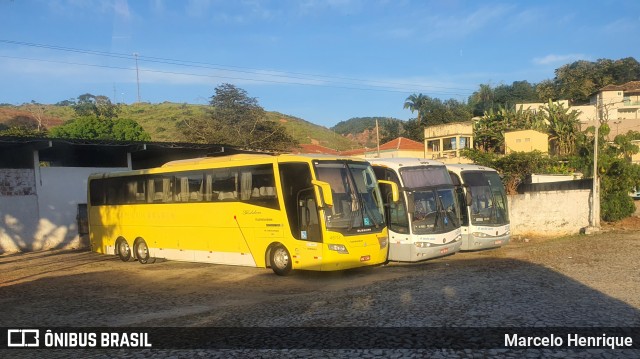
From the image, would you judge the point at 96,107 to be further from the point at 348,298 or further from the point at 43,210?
the point at 348,298

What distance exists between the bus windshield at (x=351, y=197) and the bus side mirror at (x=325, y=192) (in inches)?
9.5

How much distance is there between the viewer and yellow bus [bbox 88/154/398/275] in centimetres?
1204

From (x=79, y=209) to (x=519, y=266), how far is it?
18239mm

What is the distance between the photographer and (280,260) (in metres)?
12.9

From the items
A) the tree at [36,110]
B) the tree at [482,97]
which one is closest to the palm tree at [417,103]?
the tree at [482,97]

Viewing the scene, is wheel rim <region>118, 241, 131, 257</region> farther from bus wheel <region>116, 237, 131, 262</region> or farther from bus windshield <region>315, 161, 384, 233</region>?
bus windshield <region>315, 161, 384, 233</region>

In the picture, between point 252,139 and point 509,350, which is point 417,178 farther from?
point 252,139

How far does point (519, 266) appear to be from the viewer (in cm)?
1305

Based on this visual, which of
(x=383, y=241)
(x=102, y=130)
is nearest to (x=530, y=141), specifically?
(x=383, y=241)

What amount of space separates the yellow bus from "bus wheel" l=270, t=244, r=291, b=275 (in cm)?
3

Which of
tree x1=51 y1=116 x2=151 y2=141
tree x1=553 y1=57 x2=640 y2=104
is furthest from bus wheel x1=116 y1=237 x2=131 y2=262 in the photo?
tree x1=553 y1=57 x2=640 y2=104

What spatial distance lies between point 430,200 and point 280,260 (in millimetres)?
4612

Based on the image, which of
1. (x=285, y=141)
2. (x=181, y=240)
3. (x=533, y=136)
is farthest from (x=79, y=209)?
(x=533, y=136)
